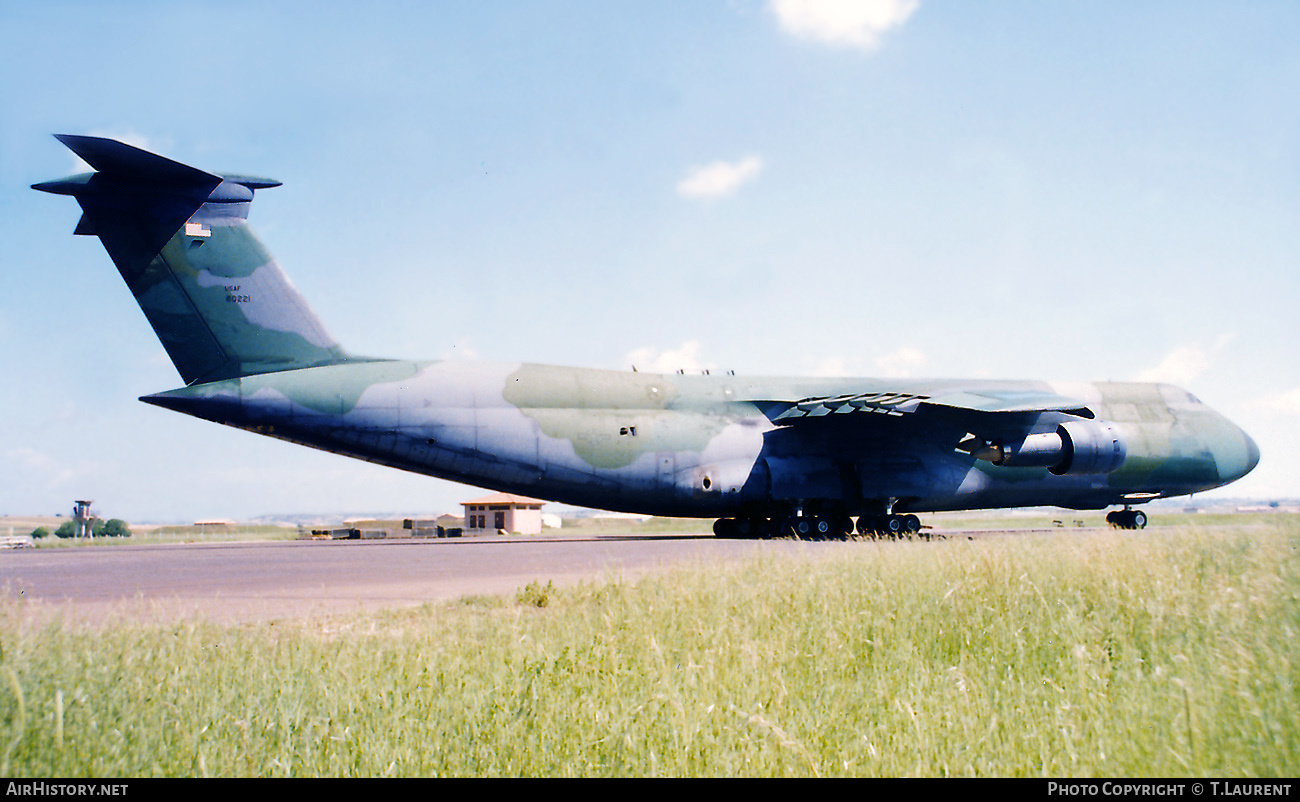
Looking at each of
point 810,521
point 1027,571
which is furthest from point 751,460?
point 1027,571

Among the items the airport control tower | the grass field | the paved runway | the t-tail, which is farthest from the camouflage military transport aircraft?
the airport control tower

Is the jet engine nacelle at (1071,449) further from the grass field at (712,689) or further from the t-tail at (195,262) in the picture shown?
the t-tail at (195,262)

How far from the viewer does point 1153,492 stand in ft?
75.8

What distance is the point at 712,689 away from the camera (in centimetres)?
436

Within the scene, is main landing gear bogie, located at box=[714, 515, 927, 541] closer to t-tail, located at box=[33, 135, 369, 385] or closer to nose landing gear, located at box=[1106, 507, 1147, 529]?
nose landing gear, located at box=[1106, 507, 1147, 529]

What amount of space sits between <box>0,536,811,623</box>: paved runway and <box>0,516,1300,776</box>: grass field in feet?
5.38

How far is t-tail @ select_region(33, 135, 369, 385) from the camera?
14820mm

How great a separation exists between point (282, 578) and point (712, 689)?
9.08 meters

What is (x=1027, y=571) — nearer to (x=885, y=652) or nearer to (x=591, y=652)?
(x=885, y=652)

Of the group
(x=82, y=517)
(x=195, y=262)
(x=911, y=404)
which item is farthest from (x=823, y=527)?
(x=82, y=517)

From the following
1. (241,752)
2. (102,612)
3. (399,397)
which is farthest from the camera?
(399,397)

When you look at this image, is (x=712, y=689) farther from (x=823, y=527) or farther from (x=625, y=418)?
(x=823, y=527)

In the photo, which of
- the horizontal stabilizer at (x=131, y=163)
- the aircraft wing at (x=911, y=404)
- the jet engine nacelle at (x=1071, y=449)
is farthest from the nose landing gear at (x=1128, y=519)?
the horizontal stabilizer at (x=131, y=163)
